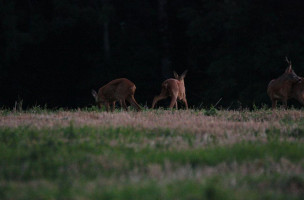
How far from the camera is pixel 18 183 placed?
5.36m

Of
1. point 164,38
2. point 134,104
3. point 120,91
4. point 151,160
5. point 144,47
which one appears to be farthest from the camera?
point 144,47

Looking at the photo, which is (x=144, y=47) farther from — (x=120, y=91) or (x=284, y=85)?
(x=284, y=85)

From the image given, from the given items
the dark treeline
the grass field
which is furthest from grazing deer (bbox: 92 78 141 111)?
the dark treeline

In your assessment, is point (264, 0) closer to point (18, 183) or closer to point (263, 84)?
point (263, 84)

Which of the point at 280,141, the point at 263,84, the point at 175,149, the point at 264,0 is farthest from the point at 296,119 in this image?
the point at 264,0

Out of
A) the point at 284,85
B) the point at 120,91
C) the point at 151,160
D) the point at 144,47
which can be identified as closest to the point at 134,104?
the point at 120,91

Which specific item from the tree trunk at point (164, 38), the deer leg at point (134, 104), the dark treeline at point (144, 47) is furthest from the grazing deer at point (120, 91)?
the tree trunk at point (164, 38)

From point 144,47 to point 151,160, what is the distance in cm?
2652

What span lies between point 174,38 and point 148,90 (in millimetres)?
3594

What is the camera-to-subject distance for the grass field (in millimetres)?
4988

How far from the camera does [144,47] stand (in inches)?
1278

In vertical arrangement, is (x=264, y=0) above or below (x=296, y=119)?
above

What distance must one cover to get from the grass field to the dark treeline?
18.0 metres

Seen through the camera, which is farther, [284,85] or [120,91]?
[120,91]
